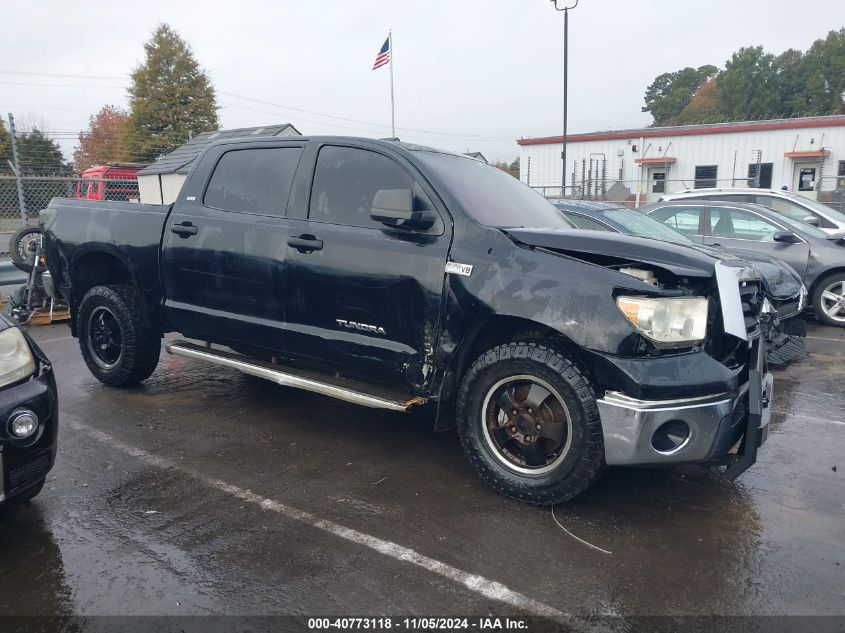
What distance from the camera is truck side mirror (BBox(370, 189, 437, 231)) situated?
12.1 ft

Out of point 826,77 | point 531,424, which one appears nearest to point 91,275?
point 531,424

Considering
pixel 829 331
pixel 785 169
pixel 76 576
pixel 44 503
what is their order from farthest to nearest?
pixel 785 169
pixel 829 331
pixel 44 503
pixel 76 576

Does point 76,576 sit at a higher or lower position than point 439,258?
lower

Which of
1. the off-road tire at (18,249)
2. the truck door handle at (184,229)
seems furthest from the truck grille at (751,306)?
the off-road tire at (18,249)

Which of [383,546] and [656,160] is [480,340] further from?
[656,160]

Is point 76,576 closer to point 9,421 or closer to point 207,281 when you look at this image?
point 9,421

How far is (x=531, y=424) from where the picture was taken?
3.44 m

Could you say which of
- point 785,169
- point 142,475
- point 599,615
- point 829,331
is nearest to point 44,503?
point 142,475

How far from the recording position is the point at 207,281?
4.72 metres

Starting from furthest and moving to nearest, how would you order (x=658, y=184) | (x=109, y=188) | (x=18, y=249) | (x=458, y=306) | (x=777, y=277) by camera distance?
1. (x=658, y=184)
2. (x=109, y=188)
3. (x=18, y=249)
4. (x=777, y=277)
5. (x=458, y=306)

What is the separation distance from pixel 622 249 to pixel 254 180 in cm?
266

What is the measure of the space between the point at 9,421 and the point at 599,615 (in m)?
2.64

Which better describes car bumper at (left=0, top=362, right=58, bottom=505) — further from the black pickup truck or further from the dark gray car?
the dark gray car

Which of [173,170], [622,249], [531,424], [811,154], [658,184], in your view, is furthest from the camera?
[658,184]
